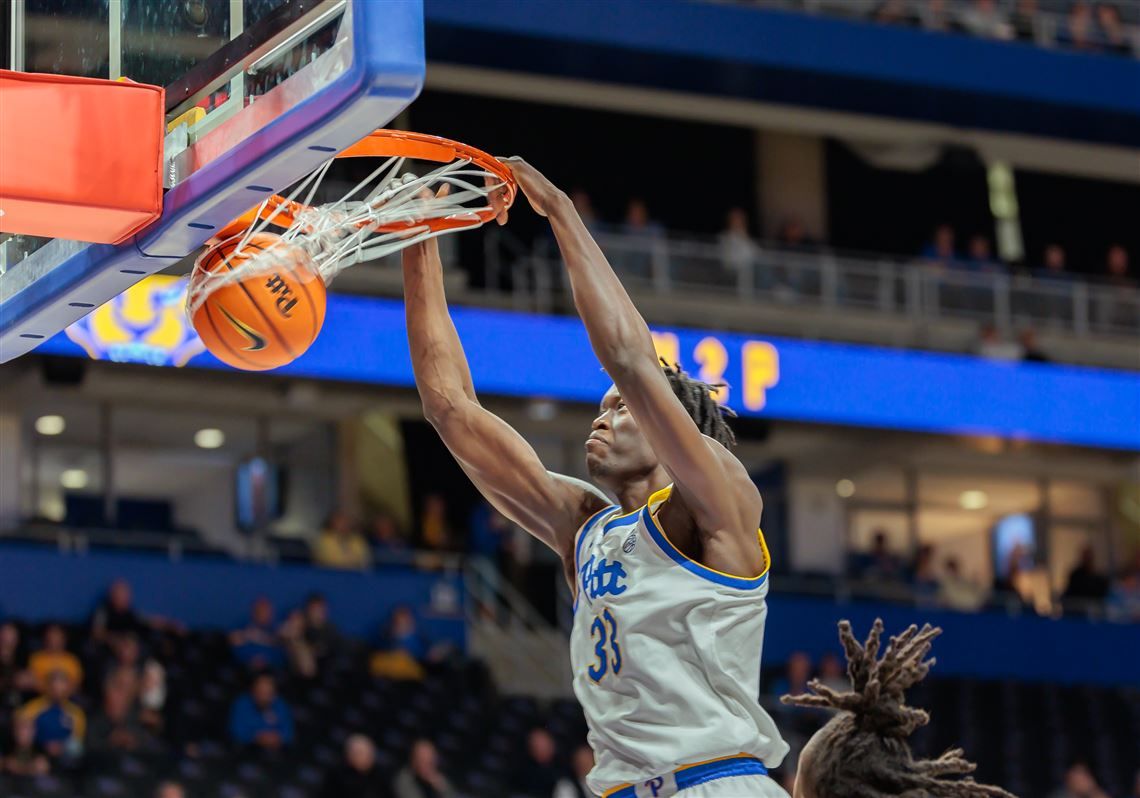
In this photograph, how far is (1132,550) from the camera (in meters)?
21.4

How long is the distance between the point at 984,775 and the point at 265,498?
23.5 ft

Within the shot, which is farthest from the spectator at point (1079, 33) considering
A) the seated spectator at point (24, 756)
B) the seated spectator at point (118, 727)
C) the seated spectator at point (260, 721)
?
the seated spectator at point (24, 756)

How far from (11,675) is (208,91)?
829 centimetres

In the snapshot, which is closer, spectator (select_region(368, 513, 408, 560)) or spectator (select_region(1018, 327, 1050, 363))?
spectator (select_region(368, 513, 408, 560))

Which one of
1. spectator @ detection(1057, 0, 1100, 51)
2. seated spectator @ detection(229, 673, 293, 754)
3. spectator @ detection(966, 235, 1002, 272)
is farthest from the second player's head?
spectator @ detection(1057, 0, 1100, 51)

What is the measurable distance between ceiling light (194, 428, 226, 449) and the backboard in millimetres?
13808

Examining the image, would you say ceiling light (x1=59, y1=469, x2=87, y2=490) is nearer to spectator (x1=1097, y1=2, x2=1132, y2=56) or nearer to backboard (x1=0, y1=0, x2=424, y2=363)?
spectator (x1=1097, y1=2, x2=1132, y2=56)

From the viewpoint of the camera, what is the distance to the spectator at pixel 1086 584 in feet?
60.5

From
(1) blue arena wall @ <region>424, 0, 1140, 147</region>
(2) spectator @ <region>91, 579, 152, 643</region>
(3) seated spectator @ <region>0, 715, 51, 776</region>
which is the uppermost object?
(1) blue arena wall @ <region>424, 0, 1140, 147</region>

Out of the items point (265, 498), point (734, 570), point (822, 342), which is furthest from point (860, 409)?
point (734, 570)

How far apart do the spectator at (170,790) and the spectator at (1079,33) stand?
1159 cm

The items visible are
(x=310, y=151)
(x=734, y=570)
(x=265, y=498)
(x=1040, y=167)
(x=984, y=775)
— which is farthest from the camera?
(x=1040, y=167)

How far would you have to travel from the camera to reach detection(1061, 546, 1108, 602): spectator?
18.4 metres

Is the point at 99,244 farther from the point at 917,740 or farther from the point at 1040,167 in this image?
the point at 1040,167
